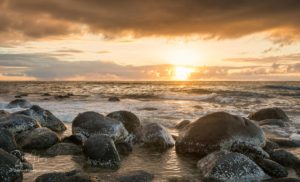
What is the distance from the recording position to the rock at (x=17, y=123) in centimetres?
1315

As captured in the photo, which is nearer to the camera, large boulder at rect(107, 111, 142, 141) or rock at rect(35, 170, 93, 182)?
rock at rect(35, 170, 93, 182)

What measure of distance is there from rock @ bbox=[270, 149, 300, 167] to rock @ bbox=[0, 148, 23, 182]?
642cm

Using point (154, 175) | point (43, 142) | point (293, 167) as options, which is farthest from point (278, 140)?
point (43, 142)

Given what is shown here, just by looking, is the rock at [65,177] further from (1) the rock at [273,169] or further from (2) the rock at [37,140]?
(1) the rock at [273,169]

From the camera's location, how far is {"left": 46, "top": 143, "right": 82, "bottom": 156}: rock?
10805 millimetres

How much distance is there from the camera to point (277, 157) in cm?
1017

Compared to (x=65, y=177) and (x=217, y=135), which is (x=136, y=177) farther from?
(x=217, y=135)

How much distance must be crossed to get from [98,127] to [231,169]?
540 centimetres

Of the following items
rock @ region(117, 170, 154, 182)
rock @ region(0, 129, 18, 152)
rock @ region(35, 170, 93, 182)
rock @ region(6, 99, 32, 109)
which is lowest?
rock @ region(6, 99, 32, 109)

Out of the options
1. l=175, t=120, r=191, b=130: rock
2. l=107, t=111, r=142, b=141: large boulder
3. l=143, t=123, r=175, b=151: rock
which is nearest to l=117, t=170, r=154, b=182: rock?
l=143, t=123, r=175, b=151: rock

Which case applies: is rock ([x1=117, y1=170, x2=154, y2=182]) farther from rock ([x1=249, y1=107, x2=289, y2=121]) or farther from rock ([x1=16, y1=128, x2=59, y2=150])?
rock ([x1=249, y1=107, x2=289, y2=121])

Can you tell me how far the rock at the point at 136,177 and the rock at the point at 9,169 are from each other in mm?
2201

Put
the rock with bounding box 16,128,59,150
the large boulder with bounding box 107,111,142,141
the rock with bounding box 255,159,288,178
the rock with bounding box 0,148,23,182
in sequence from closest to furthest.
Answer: the rock with bounding box 0,148,23,182
the rock with bounding box 255,159,288,178
the rock with bounding box 16,128,59,150
the large boulder with bounding box 107,111,142,141

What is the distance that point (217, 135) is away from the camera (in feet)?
36.3
